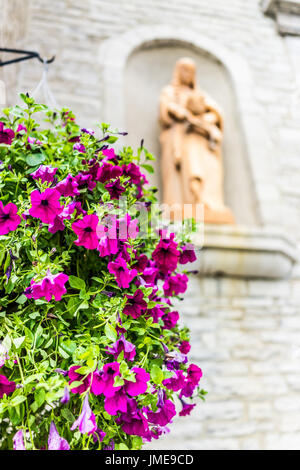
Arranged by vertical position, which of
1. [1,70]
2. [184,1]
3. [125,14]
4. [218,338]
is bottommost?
[218,338]

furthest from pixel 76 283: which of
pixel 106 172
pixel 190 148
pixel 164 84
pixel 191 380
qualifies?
pixel 164 84

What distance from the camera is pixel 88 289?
84 cm

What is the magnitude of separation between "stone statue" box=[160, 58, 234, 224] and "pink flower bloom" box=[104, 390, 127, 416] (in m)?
2.07

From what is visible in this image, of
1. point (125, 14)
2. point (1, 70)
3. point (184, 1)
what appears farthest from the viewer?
point (184, 1)

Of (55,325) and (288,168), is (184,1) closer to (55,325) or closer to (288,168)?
(288,168)

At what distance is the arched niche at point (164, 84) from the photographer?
3102 mm

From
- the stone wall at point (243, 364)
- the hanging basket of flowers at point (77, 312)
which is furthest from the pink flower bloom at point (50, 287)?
the stone wall at point (243, 364)

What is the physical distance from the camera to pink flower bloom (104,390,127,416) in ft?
2.11

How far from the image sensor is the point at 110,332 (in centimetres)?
70

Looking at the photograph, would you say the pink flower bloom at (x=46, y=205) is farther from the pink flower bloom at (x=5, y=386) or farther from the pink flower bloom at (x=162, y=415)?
the pink flower bloom at (x=162, y=415)

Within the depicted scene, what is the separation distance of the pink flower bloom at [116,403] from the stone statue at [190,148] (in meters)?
2.07

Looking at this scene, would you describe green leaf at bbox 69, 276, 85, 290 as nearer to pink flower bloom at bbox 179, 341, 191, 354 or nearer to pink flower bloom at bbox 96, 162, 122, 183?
pink flower bloom at bbox 96, 162, 122, 183

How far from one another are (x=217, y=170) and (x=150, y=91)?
106 cm

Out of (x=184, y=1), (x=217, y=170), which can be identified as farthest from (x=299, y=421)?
(x=184, y=1)
